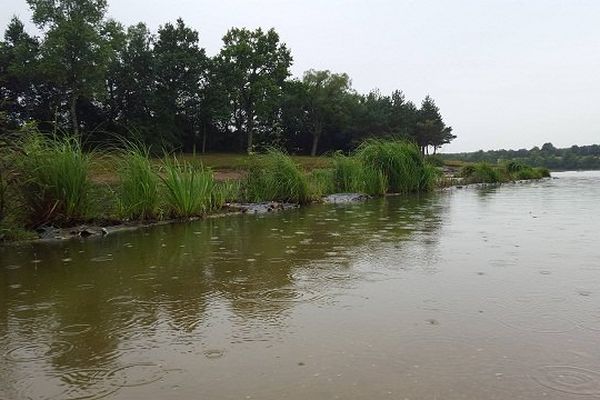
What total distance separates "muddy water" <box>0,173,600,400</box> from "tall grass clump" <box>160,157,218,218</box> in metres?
2.22

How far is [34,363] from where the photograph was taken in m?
2.27

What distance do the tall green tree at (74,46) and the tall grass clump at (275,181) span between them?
90.6ft

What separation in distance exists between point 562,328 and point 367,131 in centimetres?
5096

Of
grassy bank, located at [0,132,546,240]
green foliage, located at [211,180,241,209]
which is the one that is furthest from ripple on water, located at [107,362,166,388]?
green foliage, located at [211,180,241,209]

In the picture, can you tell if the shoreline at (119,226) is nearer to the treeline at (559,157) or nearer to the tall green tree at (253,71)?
the tall green tree at (253,71)

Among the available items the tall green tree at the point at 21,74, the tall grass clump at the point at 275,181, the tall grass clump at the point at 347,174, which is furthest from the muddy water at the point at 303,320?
the tall green tree at the point at 21,74

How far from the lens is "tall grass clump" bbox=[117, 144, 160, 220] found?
720 cm

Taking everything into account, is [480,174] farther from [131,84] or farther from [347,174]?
[131,84]

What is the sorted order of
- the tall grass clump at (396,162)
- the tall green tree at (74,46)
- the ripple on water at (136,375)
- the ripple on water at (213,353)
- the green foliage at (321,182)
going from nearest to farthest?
the ripple on water at (136,375)
the ripple on water at (213,353)
the green foliage at (321,182)
the tall grass clump at (396,162)
the tall green tree at (74,46)

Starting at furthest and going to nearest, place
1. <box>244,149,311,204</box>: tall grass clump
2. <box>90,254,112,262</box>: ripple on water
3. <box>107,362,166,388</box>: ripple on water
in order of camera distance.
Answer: <box>244,149,311,204</box>: tall grass clump
<box>90,254,112,262</box>: ripple on water
<box>107,362,166,388</box>: ripple on water

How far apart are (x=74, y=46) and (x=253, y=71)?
17287 mm

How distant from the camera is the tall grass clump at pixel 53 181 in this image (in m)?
6.00

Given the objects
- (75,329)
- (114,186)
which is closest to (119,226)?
(114,186)

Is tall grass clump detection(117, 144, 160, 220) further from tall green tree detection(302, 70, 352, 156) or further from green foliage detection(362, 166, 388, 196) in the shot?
tall green tree detection(302, 70, 352, 156)
